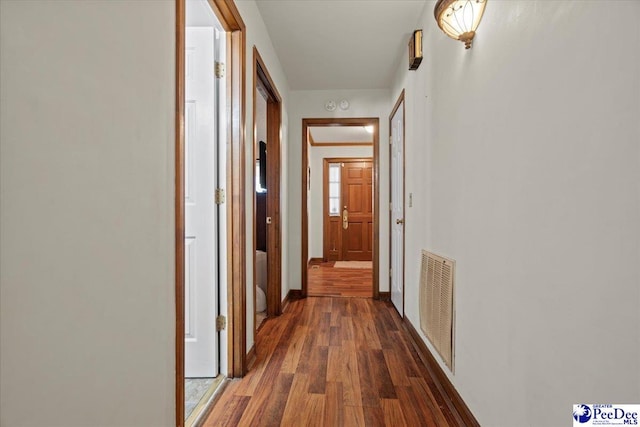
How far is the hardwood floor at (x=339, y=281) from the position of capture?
4.48 meters

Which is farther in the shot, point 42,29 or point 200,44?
point 200,44

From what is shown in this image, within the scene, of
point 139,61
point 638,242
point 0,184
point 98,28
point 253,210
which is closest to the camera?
point 0,184

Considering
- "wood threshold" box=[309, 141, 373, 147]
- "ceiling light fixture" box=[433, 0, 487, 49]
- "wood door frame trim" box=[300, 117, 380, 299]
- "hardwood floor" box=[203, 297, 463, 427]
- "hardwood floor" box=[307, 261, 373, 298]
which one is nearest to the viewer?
"ceiling light fixture" box=[433, 0, 487, 49]

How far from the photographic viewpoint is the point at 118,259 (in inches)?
37.6

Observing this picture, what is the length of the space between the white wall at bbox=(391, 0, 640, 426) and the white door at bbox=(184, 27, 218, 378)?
133 cm

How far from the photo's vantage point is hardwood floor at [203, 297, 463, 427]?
66.7 inches

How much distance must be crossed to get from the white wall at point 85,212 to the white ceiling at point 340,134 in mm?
4928

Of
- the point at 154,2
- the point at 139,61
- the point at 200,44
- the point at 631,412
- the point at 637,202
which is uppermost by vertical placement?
the point at 200,44

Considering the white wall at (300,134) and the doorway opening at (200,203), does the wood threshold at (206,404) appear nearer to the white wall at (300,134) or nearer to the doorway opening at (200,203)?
the doorway opening at (200,203)

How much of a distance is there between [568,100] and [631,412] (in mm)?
743

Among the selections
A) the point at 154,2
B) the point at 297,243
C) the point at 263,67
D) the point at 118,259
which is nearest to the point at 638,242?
the point at 118,259

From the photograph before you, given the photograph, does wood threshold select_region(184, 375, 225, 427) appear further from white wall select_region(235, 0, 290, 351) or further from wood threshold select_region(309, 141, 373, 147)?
wood threshold select_region(309, 141, 373, 147)

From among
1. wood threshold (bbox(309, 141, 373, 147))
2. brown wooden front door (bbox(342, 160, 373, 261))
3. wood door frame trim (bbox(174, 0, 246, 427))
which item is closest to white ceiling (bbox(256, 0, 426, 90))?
wood door frame trim (bbox(174, 0, 246, 427))

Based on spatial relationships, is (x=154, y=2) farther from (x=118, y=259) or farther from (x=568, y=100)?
(x=568, y=100)
